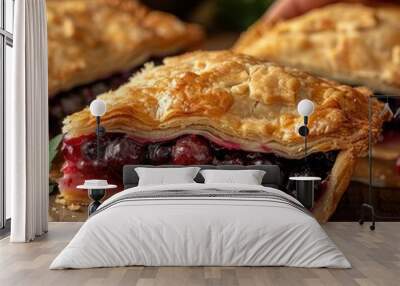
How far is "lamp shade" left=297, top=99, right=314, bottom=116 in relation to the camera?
6.94 metres

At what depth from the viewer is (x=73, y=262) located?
15.1 ft

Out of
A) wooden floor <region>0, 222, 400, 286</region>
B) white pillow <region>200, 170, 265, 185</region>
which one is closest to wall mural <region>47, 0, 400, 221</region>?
white pillow <region>200, 170, 265, 185</region>

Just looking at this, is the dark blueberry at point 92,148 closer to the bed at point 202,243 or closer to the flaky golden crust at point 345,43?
the flaky golden crust at point 345,43

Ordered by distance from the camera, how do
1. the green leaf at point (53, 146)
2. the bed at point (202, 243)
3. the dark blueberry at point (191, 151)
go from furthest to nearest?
the green leaf at point (53, 146), the dark blueberry at point (191, 151), the bed at point (202, 243)

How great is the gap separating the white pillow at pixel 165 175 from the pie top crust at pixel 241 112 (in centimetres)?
48

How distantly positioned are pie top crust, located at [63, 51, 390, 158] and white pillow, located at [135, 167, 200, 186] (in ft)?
1.58

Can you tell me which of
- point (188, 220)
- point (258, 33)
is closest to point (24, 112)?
point (188, 220)

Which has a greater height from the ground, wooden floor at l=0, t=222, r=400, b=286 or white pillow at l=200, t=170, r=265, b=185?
white pillow at l=200, t=170, r=265, b=185

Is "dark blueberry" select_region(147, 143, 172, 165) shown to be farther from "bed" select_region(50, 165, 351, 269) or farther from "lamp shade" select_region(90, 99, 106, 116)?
"bed" select_region(50, 165, 351, 269)

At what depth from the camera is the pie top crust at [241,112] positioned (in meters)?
7.14

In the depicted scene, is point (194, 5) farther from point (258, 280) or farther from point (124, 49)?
point (258, 280)

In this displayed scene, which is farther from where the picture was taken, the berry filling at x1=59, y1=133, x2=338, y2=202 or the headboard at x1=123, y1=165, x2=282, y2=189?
the berry filling at x1=59, y1=133, x2=338, y2=202

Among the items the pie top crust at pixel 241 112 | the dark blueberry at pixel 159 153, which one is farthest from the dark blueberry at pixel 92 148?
the dark blueberry at pixel 159 153

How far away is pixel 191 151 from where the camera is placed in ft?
23.9
